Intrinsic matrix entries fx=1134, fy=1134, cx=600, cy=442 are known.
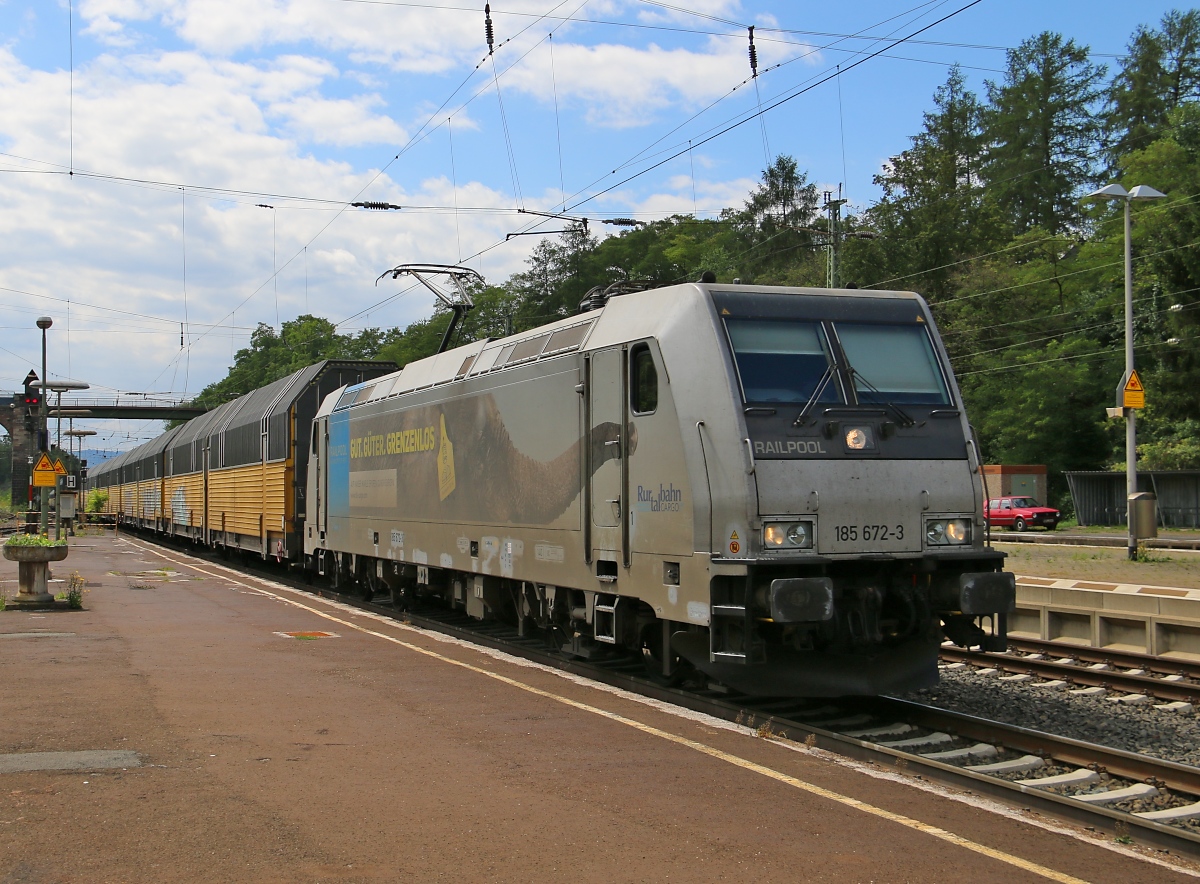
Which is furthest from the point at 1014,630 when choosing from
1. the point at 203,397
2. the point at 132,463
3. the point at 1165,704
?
the point at 203,397

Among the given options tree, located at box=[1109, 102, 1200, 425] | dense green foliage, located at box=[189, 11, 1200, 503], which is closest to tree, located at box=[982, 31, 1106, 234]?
dense green foliage, located at box=[189, 11, 1200, 503]

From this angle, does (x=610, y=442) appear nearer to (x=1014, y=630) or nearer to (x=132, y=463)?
(x=1014, y=630)

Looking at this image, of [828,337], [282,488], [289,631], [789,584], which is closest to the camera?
[789,584]

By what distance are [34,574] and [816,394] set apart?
13.3 metres

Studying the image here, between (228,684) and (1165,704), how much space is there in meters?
8.44

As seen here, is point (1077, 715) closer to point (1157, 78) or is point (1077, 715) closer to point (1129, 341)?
point (1129, 341)

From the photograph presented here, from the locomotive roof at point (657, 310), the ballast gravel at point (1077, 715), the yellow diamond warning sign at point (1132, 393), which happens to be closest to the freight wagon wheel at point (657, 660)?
the ballast gravel at point (1077, 715)

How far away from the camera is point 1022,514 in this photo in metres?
A: 44.8

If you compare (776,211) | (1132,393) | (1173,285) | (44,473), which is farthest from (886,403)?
(776,211)

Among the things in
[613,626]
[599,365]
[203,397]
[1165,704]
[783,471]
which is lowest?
[1165,704]

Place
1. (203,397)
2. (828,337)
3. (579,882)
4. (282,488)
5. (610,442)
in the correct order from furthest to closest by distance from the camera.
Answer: (203,397), (282,488), (610,442), (828,337), (579,882)

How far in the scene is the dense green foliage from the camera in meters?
46.0

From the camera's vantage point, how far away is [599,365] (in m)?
10.4

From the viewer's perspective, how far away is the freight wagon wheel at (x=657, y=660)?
9969 millimetres
